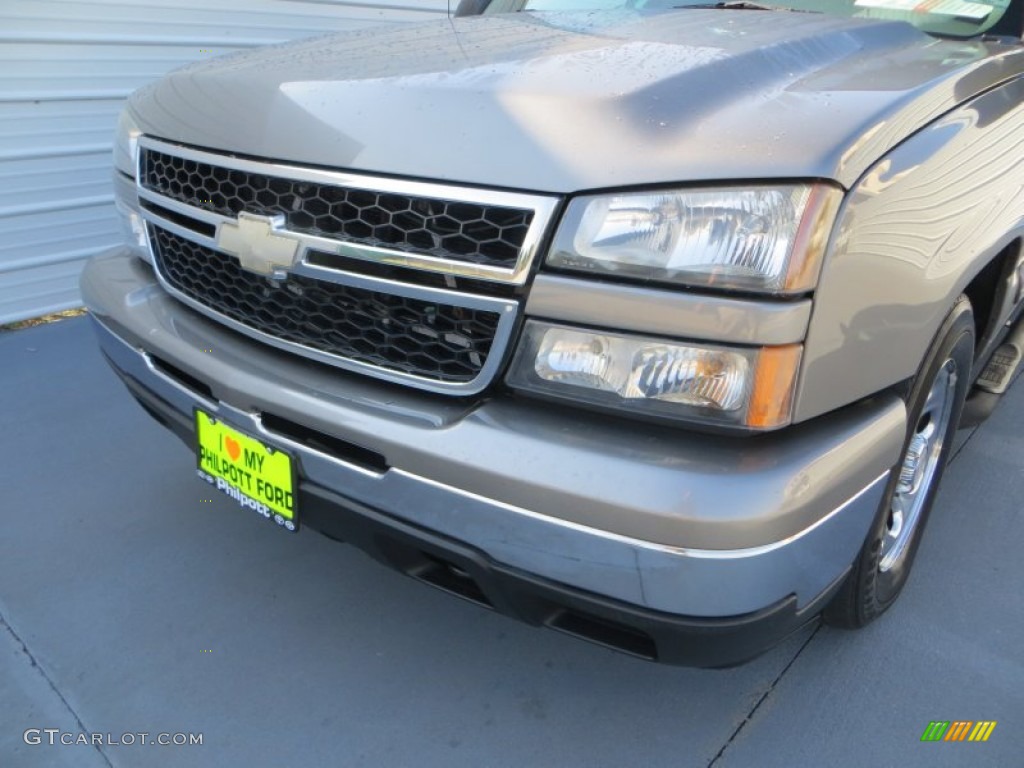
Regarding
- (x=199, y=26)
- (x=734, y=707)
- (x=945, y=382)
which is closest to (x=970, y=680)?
(x=734, y=707)

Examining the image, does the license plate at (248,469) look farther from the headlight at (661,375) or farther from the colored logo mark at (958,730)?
the colored logo mark at (958,730)

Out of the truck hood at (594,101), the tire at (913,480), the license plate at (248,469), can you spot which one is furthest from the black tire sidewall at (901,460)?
the license plate at (248,469)

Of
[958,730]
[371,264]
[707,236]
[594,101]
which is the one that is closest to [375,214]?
[371,264]

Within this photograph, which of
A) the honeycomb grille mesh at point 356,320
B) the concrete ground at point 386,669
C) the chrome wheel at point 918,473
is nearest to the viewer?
the honeycomb grille mesh at point 356,320

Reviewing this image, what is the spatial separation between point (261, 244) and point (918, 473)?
70.9 inches

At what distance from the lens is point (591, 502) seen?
→ 1.33m

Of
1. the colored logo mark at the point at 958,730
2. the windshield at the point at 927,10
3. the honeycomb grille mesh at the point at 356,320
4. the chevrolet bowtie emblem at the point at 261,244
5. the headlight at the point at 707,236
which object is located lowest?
the colored logo mark at the point at 958,730

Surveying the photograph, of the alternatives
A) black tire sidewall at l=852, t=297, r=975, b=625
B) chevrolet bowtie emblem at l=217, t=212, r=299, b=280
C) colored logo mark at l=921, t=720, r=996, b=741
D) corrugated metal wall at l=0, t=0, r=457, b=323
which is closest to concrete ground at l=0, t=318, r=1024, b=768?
colored logo mark at l=921, t=720, r=996, b=741

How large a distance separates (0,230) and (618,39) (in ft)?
12.1

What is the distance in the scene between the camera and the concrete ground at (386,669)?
1878 mm

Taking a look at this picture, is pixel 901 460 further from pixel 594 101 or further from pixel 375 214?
pixel 375 214

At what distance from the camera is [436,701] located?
2.00 m

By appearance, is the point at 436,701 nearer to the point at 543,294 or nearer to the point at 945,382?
the point at 543,294

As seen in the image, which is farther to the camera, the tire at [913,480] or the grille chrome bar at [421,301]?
the tire at [913,480]
